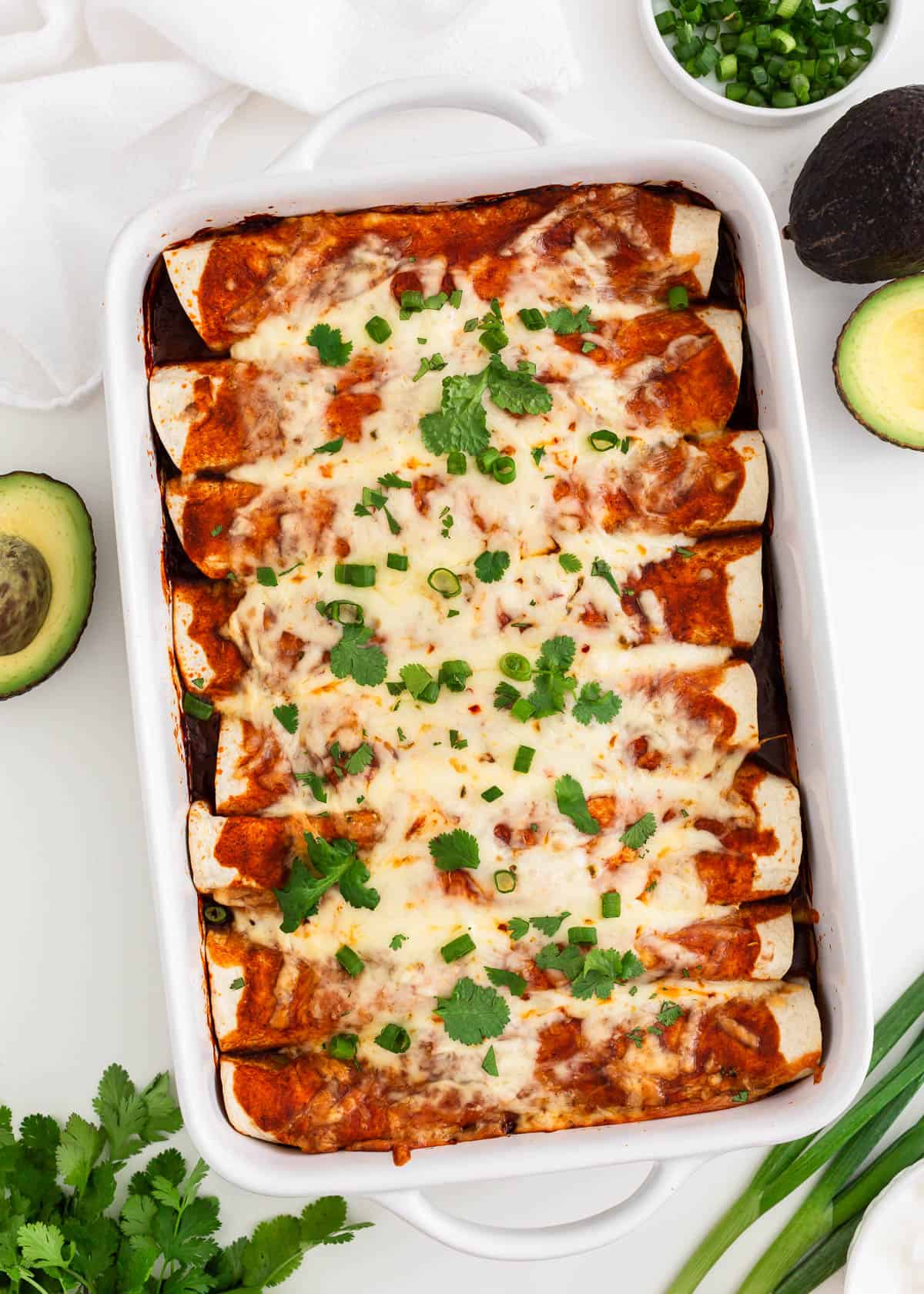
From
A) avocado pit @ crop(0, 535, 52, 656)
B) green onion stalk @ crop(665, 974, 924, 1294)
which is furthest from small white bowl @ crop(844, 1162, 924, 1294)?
avocado pit @ crop(0, 535, 52, 656)

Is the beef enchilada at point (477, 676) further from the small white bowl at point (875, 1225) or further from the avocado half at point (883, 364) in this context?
the small white bowl at point (875, 1225)

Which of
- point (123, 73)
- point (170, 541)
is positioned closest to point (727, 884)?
point (170, 541)

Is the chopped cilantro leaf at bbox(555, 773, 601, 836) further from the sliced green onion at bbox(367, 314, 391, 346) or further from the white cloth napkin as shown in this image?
the white cloth napkin

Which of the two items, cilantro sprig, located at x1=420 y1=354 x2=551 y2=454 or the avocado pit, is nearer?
cilantro sprig, located at x1=420 y1=354 x2=551 y2=454

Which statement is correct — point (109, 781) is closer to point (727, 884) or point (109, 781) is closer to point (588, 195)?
point (727, 884)

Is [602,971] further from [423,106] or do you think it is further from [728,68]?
[728,68]
